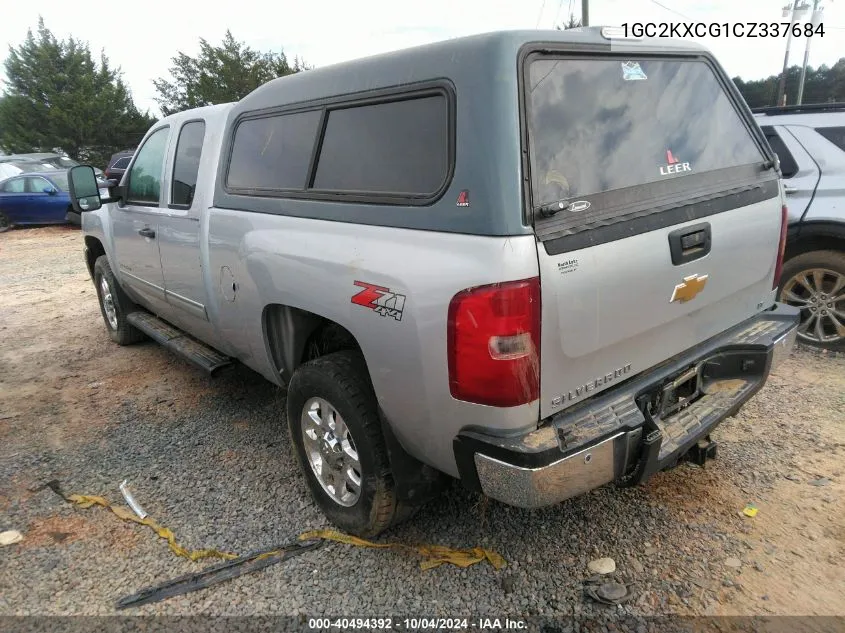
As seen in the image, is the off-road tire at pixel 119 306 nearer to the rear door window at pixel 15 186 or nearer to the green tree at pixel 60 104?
the rear door window at pixel 15 186

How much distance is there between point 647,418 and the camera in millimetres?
2234

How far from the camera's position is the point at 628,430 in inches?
82.5

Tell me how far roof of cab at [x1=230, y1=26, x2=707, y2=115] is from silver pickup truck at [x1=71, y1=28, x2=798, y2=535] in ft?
0.03

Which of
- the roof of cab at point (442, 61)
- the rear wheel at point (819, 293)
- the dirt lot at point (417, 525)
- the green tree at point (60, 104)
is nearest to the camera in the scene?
the roof of cab at point (442, 61)

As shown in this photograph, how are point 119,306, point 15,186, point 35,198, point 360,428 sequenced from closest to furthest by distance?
1. point 360,428
2. point 119,306
3. point 35,198
4. point 15,186

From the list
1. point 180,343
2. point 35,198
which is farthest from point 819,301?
point 35,198

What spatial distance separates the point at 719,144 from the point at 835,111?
2.88 metres

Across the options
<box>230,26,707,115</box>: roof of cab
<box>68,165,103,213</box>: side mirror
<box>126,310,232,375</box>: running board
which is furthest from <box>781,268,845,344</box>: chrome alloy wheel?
<box>68,165,103,213</box>: side mirror

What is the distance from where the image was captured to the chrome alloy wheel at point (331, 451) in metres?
2.65

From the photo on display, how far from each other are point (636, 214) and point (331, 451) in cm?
164

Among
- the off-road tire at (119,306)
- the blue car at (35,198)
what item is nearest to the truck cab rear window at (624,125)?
the off-road tire at (119,306)

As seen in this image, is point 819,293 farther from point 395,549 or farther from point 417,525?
point 395,549

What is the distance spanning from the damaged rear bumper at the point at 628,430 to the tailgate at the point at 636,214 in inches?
2.9

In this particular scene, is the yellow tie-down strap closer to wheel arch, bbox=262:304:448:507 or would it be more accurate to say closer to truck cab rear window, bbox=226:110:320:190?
wheel arch, bbox=262:304:448:507
